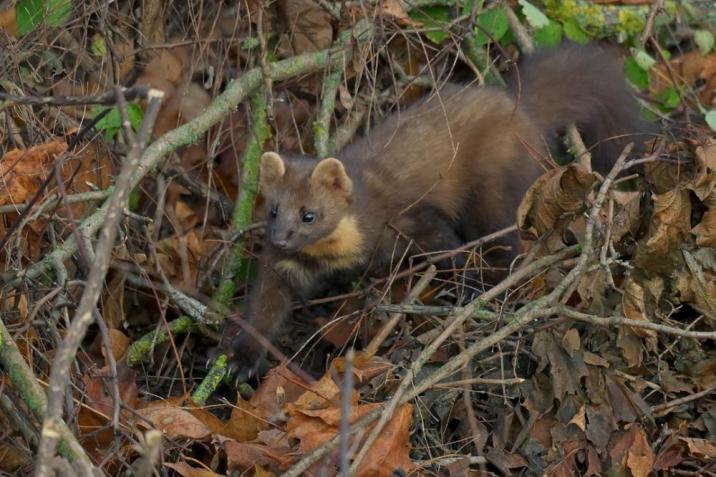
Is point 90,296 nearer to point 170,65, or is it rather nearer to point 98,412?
point 98,412

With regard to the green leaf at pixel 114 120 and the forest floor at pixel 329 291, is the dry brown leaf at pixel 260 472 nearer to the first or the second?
the forest floor at pixel 329 291

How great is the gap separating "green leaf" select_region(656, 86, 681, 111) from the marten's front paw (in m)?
2.78

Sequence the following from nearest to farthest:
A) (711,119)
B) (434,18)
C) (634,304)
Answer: (634,304), (711,119), (434,18)

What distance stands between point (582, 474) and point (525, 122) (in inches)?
76.2

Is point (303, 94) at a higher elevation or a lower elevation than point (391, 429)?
higher

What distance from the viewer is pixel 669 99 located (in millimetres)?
6324

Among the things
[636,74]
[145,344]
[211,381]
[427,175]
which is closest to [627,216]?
[427,175]

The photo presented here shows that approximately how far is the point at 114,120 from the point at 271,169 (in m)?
0.74

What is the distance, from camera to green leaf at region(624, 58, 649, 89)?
20.4 feet

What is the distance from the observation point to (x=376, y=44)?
5578 mm

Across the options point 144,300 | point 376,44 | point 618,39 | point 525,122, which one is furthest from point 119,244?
point 618,39

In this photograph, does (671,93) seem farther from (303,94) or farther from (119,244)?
(119,244)

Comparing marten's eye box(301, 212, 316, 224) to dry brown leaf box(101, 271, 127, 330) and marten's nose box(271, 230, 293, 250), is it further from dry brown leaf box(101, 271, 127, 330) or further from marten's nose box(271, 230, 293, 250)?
dry brown leaf box(101, 271, 127, 330)

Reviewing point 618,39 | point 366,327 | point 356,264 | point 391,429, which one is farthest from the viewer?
point 618,39
